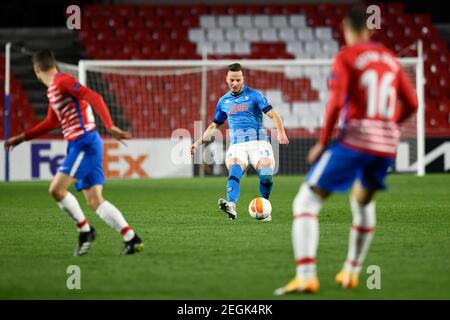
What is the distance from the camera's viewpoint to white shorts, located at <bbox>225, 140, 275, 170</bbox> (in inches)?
444

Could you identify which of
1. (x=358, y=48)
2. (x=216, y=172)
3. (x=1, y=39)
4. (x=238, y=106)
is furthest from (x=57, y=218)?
(x=1, y=39)

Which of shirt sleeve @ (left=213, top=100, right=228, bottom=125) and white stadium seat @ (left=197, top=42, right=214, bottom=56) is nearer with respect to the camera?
shirt sleeve @ (left=213, top=100, right=228, bottom=125)

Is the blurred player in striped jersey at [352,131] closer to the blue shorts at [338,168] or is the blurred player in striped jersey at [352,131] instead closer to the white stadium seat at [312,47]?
the blue shorts at [338,168]

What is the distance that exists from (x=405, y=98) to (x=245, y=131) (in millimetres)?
5343

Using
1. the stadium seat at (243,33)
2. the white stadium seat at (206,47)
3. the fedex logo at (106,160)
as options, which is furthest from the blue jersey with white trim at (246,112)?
the white stadium seat at (206,47)

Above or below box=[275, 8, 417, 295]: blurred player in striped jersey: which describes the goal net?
above

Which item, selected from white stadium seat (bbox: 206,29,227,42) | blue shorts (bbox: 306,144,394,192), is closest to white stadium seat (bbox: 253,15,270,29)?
white stadium seat (bbox: 206,29,227,42)

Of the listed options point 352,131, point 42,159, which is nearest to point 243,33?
point 42,159

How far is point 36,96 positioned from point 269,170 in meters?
14.4

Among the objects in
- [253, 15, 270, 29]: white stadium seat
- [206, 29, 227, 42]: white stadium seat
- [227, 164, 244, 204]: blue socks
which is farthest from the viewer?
[253, 15, 270, 29]: white stadium seat

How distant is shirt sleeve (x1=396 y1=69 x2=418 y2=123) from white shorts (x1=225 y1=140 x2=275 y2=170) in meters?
4.91

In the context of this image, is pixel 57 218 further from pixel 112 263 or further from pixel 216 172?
pixel 216 172

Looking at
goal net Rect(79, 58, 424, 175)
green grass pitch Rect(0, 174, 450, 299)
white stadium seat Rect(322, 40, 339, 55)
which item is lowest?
green grass pitch Rect(0, 174, 450, 299)

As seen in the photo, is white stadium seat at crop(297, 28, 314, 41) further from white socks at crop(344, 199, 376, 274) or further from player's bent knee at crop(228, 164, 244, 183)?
white socks at crop(344, 199, 376, 274)
